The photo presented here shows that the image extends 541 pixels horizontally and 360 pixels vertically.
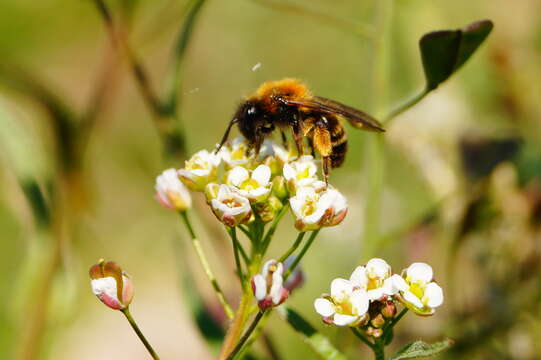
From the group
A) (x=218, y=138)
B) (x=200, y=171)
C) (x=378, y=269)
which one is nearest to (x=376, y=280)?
(x=378, y=269)

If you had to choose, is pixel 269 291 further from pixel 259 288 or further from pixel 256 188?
pixel 256 188

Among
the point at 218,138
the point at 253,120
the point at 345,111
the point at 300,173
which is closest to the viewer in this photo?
the point at 300,173

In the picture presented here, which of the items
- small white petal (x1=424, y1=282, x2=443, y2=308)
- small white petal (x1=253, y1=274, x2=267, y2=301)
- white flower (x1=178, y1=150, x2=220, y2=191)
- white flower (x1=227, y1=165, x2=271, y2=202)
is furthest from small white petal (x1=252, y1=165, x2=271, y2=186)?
small white petal (x1=424, y1=282, x2=443, y2=308)

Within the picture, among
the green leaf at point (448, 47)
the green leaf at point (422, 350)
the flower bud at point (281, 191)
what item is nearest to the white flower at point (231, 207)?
the flower bud at point (281, 191)

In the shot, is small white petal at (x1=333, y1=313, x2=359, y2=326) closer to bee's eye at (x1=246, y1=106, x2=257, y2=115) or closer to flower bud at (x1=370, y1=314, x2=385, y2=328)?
flower bud at (x1=370, y1=314, x2=385, y2=328)

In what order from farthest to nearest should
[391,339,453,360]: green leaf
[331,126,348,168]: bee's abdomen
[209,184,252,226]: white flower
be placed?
1. [331,126,348,168]: bee's abdomen
2. [209,184,252,226]: white flower
3. [391,339,453,360]: green leaf
